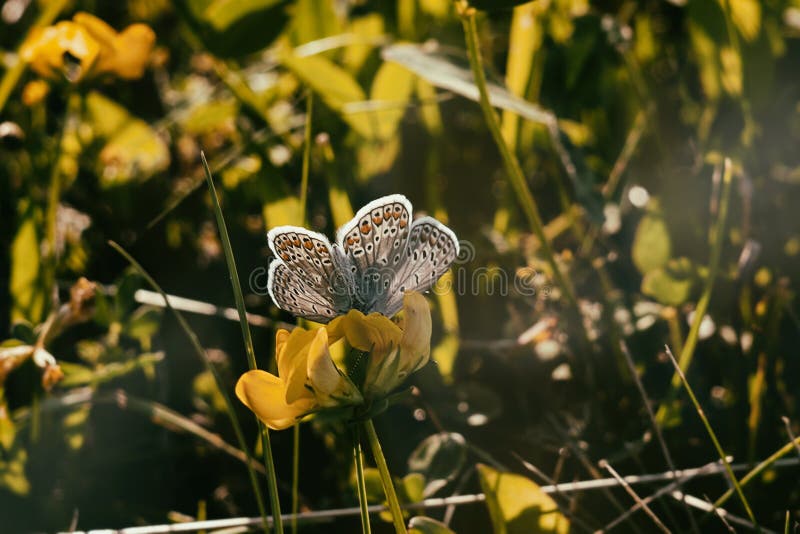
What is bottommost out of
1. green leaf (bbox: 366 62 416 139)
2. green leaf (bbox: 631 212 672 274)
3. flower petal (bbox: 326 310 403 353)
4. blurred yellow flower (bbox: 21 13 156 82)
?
flower petal (bbox: 326 310 403 353)

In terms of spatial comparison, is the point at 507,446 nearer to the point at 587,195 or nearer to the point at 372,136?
the point at 587,195

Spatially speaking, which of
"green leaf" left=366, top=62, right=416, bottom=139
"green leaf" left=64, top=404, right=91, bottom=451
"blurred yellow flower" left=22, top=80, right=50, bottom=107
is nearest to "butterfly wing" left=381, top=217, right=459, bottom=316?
"green leaf" left=64, top=404, right=91, bottom=451

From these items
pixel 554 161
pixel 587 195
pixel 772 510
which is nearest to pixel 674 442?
pixel 772 510

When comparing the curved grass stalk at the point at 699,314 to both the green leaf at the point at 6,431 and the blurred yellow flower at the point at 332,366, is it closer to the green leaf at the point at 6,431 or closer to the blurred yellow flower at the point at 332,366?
the blurred yellow flower at the point at 332,366

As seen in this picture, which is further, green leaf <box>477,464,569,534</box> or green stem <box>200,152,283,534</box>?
green leaf <box>477,464,569,534</box>

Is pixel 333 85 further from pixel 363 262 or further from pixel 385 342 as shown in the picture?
pixel 385 342

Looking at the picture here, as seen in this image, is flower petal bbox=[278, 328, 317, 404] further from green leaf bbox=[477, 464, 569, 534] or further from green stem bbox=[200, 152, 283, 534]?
green leaf bbox=[477, 464, 569, 534]

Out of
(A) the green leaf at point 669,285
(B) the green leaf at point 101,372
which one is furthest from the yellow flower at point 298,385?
(A) the green leaf at point 669,285

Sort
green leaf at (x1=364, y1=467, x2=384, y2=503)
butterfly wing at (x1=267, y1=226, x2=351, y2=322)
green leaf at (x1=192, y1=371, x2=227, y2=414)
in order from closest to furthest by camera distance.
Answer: butterfly wing at (x1=267, y1=226, x2=351, y2=322)
green leaf at (x1=364, y1=467, x2=384, y2=503)
green leaf at (x1=192, y1=371, x2=227, y2=414)
